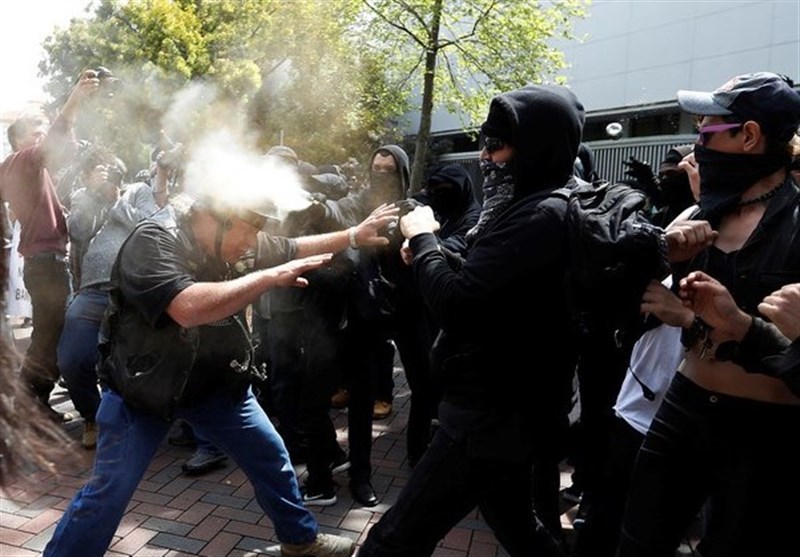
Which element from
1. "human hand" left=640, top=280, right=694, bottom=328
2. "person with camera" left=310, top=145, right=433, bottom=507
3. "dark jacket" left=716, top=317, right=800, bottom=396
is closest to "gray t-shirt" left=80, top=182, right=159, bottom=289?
"person with camera" left=310, top=145, right=433, bottom=507

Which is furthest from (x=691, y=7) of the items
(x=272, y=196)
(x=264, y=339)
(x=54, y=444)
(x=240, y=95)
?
(x=54, y=444)

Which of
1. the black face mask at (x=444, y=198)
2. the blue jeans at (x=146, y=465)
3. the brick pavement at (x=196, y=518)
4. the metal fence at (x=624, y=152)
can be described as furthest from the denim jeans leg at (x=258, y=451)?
the metal fence at (x=624, y=152)

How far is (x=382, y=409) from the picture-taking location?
5.58 metres

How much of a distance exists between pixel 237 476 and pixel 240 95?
1044cm

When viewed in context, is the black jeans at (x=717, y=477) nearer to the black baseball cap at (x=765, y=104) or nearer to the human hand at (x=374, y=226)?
the black baseball cap at (x=765, y=104)

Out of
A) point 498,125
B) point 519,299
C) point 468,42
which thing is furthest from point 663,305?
point 468,42

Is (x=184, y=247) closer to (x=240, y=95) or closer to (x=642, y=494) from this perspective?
(x=642, y=494)

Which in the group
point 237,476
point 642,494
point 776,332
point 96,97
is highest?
point 96,97

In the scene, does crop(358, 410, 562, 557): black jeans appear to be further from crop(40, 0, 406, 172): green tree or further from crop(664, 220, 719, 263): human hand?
crop(40, 0, 406, 172): green tree

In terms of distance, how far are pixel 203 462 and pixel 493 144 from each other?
3006mm

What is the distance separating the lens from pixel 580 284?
192cm

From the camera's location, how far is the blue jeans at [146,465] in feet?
8.11

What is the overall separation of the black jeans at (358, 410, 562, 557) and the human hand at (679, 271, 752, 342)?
775mm

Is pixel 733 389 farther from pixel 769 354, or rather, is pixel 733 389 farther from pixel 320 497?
pixel 320 497
